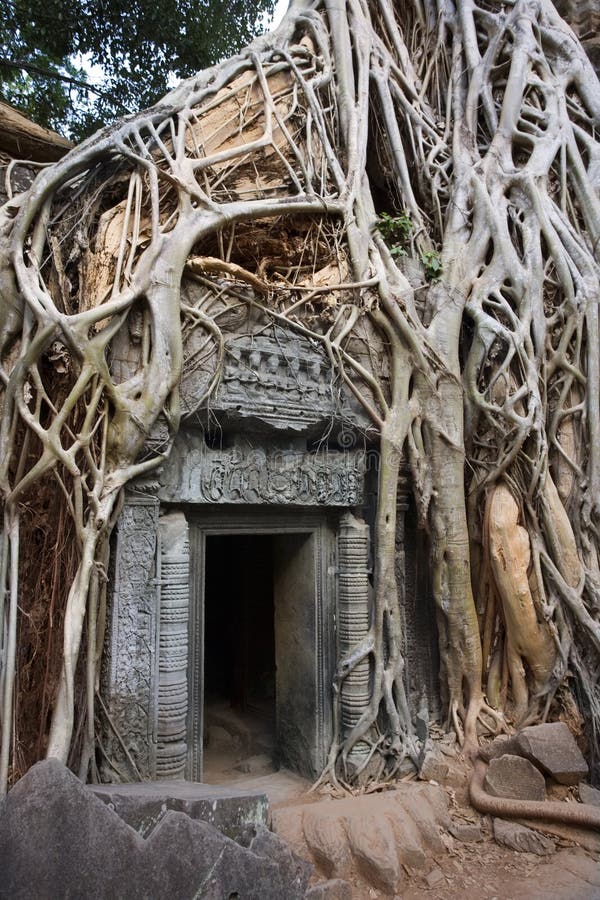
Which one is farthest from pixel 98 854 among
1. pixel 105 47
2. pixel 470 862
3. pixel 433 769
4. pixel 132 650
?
pixel 105 47

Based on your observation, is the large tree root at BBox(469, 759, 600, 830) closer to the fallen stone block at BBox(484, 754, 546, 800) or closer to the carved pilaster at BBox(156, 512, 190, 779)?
the fallen stone block at BBox(484, 754, 546, 800)

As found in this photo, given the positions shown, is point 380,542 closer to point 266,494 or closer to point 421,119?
point 266,494

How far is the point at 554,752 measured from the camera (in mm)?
3242

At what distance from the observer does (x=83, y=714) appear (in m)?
2.81

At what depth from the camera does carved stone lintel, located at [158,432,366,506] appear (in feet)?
10.8

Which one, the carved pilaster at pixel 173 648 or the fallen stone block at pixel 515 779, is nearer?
the carved pilaster at pixel 173 648

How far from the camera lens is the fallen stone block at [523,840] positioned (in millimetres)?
3002

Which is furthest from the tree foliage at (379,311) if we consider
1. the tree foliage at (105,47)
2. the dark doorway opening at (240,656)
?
the tree foliage at (105,47)

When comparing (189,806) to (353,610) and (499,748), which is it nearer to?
(353,610)

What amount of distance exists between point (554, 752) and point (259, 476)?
2238 mm

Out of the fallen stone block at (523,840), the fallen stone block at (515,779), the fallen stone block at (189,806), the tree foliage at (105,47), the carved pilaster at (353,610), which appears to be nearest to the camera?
the fallen stone block at (189,806)

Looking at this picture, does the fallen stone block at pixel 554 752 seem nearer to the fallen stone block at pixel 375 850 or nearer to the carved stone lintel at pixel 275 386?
the fallen stone block at pixel 375 850

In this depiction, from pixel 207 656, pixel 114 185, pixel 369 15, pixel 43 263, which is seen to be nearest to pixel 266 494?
pixel 43 263

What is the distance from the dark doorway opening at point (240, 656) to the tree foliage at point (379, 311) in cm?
113
